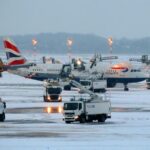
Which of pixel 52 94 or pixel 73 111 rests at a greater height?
pixel 73 111

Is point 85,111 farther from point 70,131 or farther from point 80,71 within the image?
point 80,71

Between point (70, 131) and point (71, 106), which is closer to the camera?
point (70, 131)

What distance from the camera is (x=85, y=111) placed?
51.8m

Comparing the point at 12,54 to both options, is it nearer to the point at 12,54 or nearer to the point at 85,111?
the point at 12,54

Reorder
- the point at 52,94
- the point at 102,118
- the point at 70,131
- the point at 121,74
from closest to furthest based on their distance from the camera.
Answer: the point at 70,131, the point at 102,118, the point at 52,94, the point at 121,74

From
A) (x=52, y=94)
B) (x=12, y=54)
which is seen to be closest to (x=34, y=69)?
(x=12, y=54)

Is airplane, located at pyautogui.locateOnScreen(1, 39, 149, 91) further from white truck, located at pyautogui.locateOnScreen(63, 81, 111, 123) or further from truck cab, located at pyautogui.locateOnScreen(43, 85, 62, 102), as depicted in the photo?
white truck, located at pyautogui.locateOnScreen(63, 81, 111, 123)

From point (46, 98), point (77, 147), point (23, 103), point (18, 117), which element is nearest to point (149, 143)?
point (77, 147)

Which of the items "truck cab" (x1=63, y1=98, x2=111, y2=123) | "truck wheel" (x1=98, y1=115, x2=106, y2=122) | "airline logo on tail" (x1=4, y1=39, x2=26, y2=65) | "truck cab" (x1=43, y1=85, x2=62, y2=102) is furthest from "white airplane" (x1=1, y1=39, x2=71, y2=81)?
"truck cab" (x1=63, y1=98, x2=111, y2=123)

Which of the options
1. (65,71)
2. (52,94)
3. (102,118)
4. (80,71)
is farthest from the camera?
(80,71)

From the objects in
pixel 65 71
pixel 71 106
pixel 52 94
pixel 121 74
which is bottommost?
pixel 121 74

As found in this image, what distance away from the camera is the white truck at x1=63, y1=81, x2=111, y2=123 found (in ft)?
169

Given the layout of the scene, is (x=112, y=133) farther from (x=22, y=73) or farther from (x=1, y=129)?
(x=22, y=73)

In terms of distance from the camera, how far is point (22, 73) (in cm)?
12662
